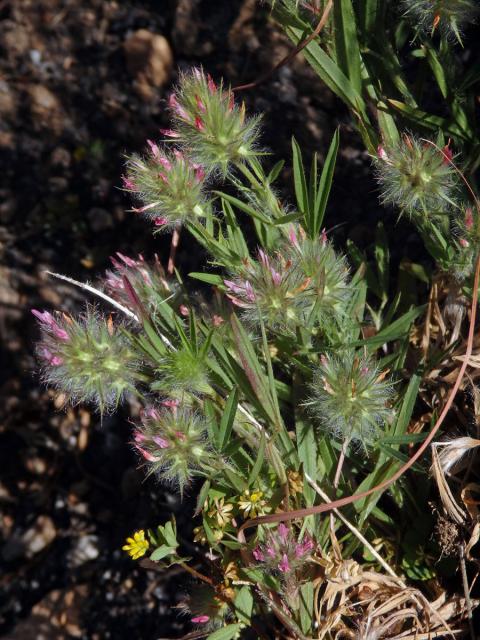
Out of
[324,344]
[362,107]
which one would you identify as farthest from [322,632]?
[362,107]

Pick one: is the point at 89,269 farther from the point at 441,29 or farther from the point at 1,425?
the point at 441,29

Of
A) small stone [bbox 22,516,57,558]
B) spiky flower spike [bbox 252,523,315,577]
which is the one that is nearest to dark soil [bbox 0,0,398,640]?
small stone [bbox 22,516,57,558]

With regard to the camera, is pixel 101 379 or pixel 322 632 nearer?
pixel 101 379

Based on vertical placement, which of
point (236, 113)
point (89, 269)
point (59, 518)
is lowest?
point (59, 518)

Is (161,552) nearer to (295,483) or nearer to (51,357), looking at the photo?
(295,483)

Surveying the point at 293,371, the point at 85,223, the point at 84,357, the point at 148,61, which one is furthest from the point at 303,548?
the point at 148,61

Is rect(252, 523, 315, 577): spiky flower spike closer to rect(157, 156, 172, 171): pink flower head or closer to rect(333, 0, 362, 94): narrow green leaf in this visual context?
rect(157, 156, 172, 171): pink flower head

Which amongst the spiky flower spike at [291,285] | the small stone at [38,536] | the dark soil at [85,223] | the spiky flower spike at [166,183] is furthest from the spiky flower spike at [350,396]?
the small stone at [38,536]
